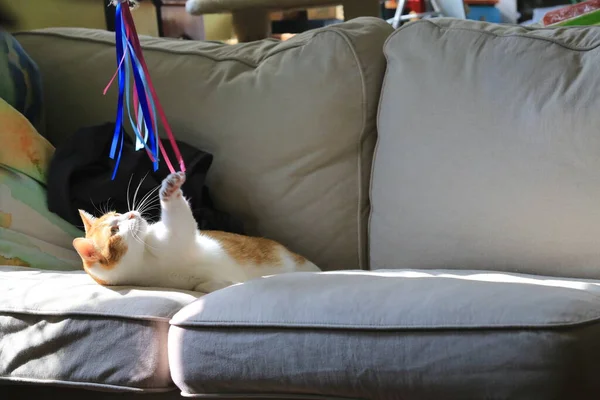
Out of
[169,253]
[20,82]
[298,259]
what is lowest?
[298,259]

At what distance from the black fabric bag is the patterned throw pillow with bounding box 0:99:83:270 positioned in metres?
0.03

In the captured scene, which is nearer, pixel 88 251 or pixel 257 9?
pixel 88 251

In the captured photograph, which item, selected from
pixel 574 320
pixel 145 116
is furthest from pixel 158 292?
pixel 574 320

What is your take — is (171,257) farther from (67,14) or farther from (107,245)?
(67,14)

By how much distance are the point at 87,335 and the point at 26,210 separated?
0.59 m

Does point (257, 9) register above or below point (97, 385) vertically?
above

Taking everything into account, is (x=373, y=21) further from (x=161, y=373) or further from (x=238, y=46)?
(x=161, y=373)

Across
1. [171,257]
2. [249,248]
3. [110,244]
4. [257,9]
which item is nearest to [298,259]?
[249,248]

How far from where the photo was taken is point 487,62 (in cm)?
166

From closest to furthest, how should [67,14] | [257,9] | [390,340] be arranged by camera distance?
[390,340] → [257,9] → [67,14]

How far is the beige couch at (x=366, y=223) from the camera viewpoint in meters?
1.07

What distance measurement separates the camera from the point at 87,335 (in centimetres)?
127

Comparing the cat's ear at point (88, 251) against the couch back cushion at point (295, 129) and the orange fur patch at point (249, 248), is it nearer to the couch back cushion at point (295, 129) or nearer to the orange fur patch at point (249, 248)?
the orange fur patch at point (249, 248)

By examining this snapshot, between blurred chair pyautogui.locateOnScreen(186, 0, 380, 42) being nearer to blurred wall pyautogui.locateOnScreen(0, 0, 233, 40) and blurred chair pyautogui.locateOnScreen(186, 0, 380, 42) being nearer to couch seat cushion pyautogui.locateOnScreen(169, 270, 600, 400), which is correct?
blurred wall pyautogui.locateOnScreen(0, 0, 233, 40)
